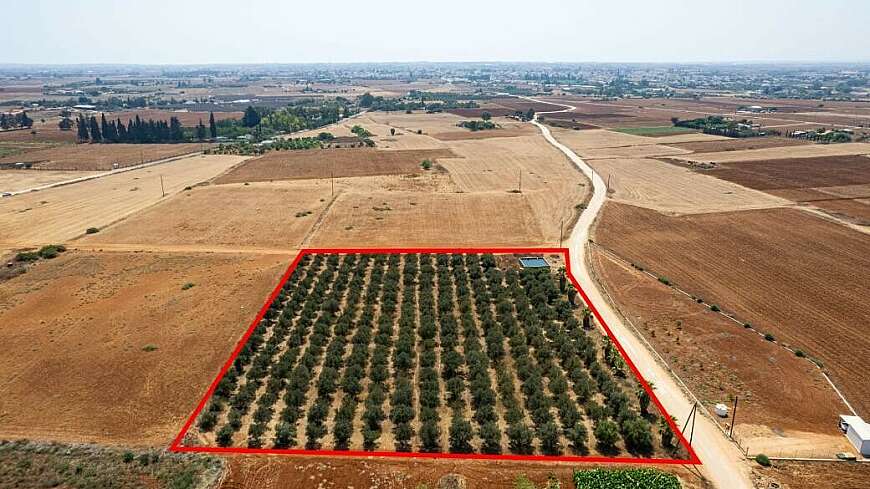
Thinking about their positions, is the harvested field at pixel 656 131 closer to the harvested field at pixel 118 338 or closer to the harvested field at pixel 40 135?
the harvested field at pixel 118 338

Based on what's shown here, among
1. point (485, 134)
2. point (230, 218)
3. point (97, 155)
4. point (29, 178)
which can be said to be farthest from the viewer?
point (485, 134)

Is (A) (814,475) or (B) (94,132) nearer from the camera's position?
(A) (814,475)

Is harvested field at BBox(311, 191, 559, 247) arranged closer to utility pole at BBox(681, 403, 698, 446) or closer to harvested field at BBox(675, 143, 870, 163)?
utility pole at BBox(681, 403, 698, 446)

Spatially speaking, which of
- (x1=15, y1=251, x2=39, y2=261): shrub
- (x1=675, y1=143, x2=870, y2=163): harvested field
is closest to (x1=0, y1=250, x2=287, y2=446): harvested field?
(x1=15, y1=251, x2=39, y2=261): shrub

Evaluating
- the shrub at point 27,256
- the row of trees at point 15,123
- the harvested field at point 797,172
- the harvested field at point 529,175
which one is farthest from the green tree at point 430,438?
the row of trees at point 15,123

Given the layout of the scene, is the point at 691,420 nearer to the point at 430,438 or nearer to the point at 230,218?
the point at 430,438

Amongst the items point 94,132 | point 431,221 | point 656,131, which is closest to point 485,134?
point 656,131
